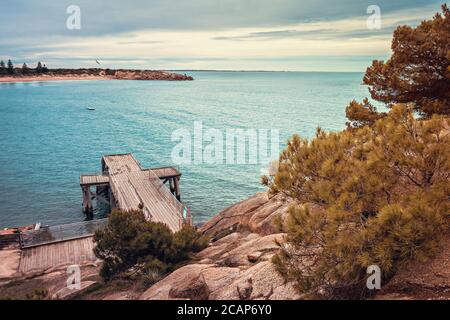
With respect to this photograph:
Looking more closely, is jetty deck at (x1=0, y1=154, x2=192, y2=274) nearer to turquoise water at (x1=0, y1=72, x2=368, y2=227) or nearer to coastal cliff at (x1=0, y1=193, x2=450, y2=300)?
coastal cliff at (x1=0, y1=193, x2=450, y2=300)

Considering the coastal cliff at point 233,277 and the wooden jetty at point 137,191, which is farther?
the wooden jetty at point 137,191

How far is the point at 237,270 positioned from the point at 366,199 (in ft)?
19.6

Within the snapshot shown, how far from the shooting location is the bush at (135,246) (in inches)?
638

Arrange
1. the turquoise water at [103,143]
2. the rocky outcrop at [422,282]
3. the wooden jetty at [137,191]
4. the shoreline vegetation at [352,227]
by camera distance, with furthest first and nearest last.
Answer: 1. the turquoise water at [103,143]
2. the wooden jetty at [137,191]
3. the rocky outcrop at [422,282]
4. the shoreline vegetation at [352,227]

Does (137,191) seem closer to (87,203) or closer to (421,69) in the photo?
(87,203)

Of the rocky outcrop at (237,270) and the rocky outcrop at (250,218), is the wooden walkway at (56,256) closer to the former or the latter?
the rocky outcrop at (250,218)

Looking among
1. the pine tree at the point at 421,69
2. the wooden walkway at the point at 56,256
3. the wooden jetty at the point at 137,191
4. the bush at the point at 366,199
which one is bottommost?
the wooden walkway at the point at 56,256

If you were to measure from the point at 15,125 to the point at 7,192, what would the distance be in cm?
4989

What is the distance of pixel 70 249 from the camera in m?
22.8

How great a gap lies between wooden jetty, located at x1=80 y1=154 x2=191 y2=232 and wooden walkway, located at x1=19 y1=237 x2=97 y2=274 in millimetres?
3902

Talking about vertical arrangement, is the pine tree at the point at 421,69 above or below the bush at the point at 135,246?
above

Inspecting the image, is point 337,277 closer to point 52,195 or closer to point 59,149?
point 52,195

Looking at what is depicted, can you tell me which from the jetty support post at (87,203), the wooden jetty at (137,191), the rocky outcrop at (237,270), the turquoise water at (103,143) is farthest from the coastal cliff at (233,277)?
the turquoise water at (103,143)

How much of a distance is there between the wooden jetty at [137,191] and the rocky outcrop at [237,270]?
5.91 m
